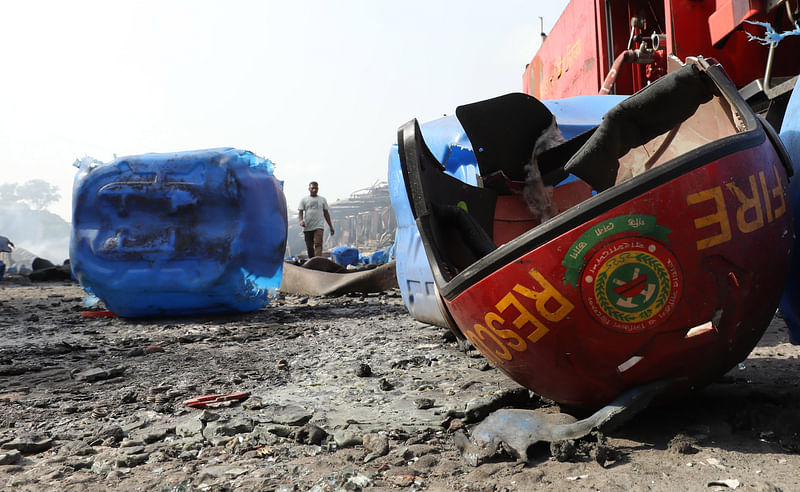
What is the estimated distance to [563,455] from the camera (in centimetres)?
155

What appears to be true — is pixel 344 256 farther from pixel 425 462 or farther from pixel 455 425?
pixel 425 462

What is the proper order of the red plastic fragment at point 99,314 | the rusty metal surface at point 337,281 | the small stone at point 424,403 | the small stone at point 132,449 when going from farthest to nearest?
the rusty metal surface at point 337,281
the red plastic fragment at point 99,314
the small stone at point 424,403
the small stone at point 132,449

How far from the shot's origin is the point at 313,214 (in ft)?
30.9

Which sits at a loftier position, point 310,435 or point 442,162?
point 442,162

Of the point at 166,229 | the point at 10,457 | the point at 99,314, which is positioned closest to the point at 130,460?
the point at 10,457

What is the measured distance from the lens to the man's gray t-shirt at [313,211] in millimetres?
9438

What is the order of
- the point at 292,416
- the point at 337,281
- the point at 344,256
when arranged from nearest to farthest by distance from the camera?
the point at 292,416 < the point at 337,281 < the point at 344,256

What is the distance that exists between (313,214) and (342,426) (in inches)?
299

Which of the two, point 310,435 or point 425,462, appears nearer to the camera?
point 425,462

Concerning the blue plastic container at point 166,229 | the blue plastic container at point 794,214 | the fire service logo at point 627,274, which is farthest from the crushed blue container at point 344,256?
the fire service logo at point 627,274

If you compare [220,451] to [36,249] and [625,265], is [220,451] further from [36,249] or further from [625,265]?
[36,249]

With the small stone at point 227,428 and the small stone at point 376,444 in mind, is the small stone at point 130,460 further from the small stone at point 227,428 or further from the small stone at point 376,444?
the small stone at point 376,444

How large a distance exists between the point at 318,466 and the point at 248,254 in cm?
381

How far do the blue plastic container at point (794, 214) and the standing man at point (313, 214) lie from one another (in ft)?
25.6
